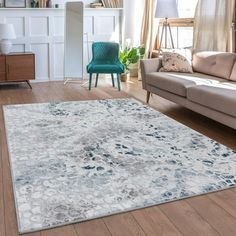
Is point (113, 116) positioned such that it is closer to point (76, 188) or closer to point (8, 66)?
point (76, 188)

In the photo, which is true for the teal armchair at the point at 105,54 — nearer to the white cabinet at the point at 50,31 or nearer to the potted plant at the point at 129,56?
the potted plant at the point at 129,56

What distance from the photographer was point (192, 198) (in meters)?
2.54

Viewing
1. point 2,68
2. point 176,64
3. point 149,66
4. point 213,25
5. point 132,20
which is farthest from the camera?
point 132,20

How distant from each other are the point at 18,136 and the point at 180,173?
67.0 inches

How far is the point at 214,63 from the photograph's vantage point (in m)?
4.85

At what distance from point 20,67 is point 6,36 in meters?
0.53

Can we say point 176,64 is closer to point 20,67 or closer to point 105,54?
point 105,54

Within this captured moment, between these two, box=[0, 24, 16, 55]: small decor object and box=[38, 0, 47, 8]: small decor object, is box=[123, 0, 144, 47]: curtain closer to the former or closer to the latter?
box=[38, 0, 47, 8]: small decor object

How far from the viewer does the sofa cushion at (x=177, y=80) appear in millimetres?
4417

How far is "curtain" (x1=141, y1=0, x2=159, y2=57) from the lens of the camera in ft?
22.4

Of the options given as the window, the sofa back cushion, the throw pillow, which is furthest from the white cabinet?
the sofa back cushion

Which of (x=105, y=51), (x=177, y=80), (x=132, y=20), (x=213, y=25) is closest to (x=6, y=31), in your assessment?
(x=105, y=51)

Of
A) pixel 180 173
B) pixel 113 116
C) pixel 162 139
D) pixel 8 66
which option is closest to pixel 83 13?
pixel 8 66

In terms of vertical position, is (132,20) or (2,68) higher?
(132,20)
